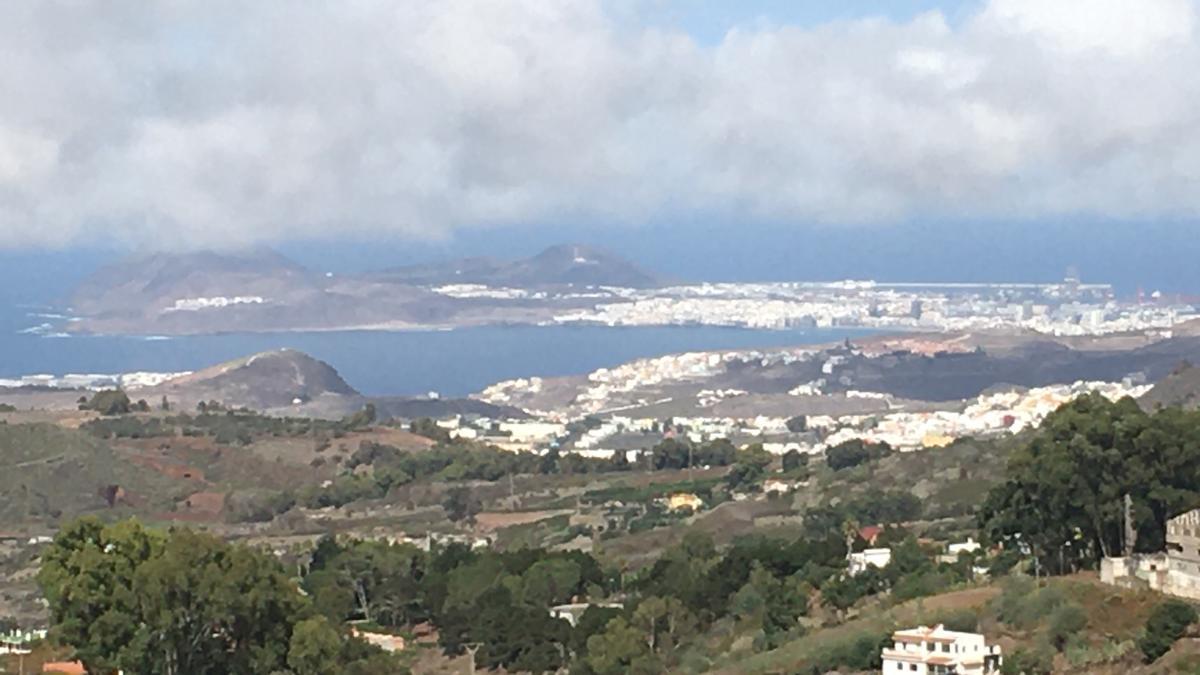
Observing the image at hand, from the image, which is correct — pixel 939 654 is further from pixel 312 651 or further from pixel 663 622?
pixel 663 622

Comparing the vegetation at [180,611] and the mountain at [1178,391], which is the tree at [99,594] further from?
the mountain at [1178,391]

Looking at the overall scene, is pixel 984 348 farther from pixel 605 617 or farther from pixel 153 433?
pixel 605 617

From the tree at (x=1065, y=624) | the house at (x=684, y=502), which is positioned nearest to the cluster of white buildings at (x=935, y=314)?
the house at (x=684, y=502)

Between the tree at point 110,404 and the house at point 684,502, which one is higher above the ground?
the tree at point 110,404

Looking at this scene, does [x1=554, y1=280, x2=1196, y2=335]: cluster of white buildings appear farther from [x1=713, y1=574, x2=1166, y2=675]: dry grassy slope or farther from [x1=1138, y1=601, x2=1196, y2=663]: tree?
[x1=1138, y1=601, x2=1196, y2=663]: tree

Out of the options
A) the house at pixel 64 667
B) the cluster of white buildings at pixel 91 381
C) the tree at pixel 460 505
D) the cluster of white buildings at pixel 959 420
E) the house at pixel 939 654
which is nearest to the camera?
the house at pixel 939 654

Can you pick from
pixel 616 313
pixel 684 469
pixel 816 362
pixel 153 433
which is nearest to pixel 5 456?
pixel 153 433
